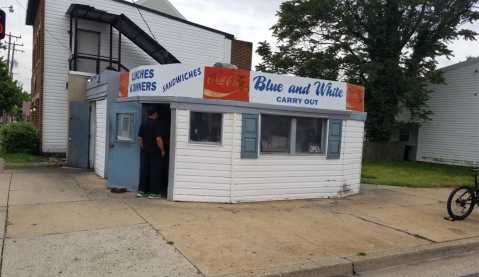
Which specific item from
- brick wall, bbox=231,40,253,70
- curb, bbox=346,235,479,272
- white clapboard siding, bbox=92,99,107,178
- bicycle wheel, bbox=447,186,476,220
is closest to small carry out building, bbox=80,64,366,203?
white clapboard siding, bbox=92,99,107,178

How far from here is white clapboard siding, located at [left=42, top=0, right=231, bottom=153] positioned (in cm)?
1452

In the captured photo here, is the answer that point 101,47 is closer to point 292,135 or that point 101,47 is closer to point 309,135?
point 292,135

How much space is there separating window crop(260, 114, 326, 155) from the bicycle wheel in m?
2.95

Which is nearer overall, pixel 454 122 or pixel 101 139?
pixel 101 139

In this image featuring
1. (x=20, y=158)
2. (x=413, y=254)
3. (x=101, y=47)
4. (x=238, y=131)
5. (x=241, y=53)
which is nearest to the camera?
(x=413, y=254)

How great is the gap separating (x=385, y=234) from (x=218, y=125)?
Result: 12.8ft

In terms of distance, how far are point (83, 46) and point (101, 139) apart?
6556mm

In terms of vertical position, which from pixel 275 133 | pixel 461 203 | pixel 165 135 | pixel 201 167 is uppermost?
pixel 275 133

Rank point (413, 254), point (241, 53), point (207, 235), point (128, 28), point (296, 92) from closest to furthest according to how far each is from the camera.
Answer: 1. point (413, 254)
2. point (207, 235)
3. point (296, 92)
4. point (128, 28)
5. point (241, 53)

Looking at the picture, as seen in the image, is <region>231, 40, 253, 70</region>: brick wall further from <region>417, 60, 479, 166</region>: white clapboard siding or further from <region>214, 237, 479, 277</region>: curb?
<region>214, 237, 479, 277</region>: curb

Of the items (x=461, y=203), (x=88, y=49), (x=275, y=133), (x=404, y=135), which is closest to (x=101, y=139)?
(x=275, y=133)

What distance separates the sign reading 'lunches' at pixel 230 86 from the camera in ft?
25.6

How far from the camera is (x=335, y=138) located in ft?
30.0

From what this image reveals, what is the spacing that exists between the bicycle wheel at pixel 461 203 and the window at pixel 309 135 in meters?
3.01
